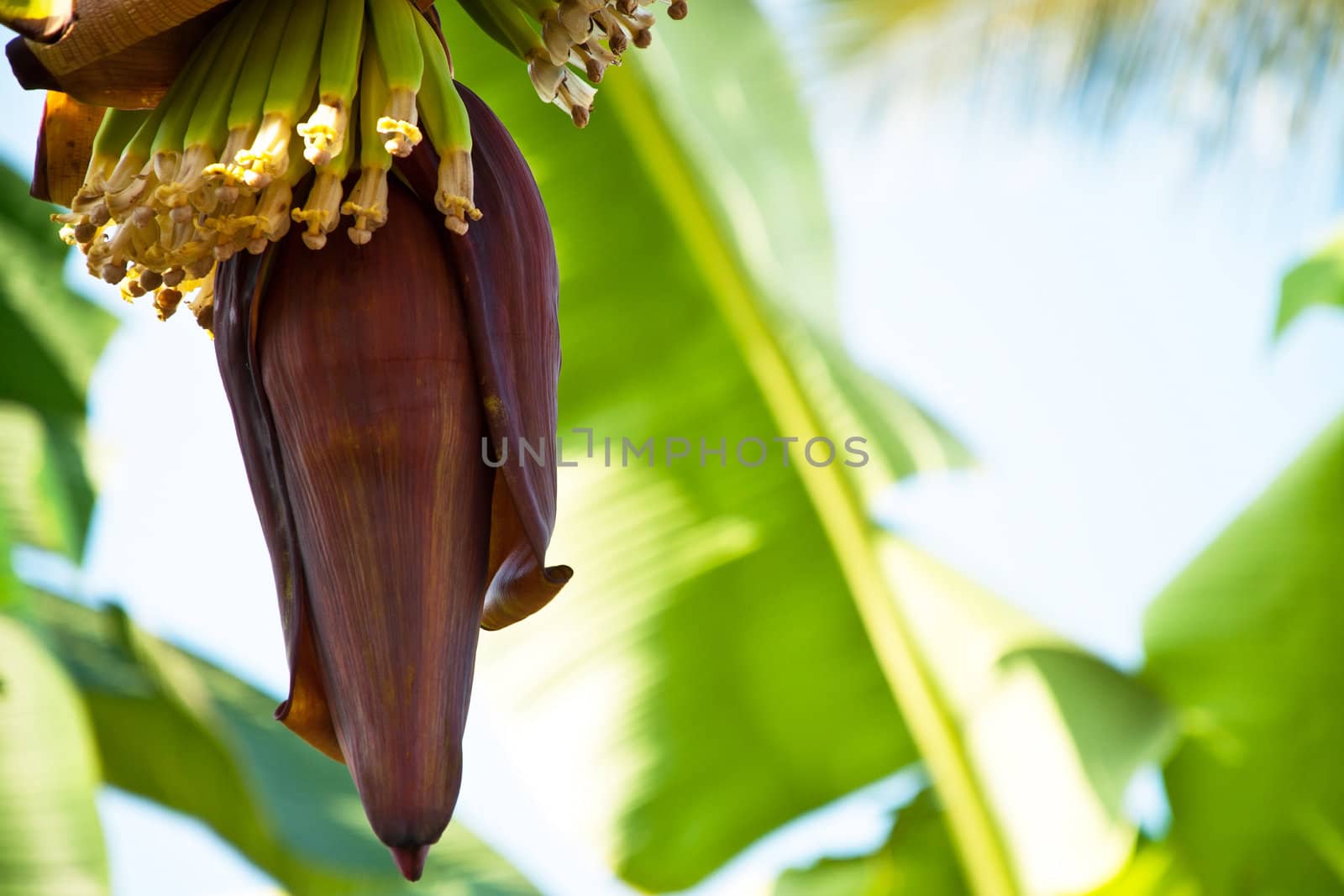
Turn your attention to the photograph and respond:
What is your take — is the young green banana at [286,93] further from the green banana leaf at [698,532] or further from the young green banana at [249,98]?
the green banana leaf at [698,532]

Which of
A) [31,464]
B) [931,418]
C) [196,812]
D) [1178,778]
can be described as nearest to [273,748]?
[196,812]

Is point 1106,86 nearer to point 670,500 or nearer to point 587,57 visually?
point 670,500

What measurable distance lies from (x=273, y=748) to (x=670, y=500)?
2.08ft

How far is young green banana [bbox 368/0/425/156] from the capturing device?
0.31m

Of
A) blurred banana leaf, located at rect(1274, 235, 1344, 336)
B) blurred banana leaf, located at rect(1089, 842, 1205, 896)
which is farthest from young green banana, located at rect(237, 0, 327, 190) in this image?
blurred banana leaf, located at rect(1089, 842, 1205, 896)

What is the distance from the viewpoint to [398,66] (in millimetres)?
334

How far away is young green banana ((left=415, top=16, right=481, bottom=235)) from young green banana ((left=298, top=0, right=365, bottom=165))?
2 centimetres

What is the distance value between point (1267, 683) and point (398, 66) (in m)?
1.50

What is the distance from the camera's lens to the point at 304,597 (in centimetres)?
30

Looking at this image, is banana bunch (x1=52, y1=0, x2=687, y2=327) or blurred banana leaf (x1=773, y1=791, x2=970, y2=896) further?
blurred banana leaf (x1=773, y1=791, x2=970, y2=896)

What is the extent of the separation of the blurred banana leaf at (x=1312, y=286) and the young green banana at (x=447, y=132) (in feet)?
4.42

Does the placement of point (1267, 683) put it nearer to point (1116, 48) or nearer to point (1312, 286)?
point (1312, 286)

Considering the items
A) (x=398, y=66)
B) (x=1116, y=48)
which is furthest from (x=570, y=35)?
(x=1116, y=48)

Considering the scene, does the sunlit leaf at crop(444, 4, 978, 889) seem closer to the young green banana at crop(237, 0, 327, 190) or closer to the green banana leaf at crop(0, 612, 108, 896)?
the green banana leaf at crop(0, 612, 108, 896)
